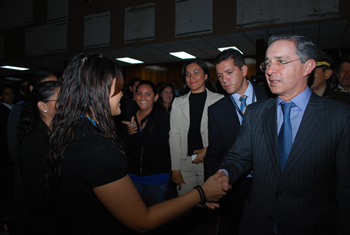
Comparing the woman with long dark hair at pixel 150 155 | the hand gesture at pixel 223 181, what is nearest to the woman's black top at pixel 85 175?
the hand gesture at pixel 223 181

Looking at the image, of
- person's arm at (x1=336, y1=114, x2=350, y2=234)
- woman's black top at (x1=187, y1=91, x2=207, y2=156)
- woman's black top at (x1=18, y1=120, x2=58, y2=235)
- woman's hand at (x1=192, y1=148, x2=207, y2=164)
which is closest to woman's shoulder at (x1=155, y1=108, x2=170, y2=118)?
woman's black top at (x1=187, y1=91, x2=207, y2=156)

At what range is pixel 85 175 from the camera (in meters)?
0.87

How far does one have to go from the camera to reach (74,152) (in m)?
0.89

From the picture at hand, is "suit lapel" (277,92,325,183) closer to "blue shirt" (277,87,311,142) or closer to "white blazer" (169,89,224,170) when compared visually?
"blue shirt" (277,87,311,142)

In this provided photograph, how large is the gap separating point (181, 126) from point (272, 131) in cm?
133

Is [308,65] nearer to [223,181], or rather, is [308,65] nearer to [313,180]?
[313,180]

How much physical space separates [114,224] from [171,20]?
6570mm

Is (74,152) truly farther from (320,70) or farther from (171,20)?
(171,20)

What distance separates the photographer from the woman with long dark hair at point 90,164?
0.88 meters

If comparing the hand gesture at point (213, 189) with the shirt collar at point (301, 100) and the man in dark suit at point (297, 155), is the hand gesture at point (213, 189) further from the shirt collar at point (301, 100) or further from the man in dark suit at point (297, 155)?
the shirt collar at point (301, 100)

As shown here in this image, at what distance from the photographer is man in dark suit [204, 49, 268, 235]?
1842 mm

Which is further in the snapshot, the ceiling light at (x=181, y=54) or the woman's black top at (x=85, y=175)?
the ceiling light at (x=181, y=54)

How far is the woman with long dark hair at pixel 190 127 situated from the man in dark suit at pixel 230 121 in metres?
0.40

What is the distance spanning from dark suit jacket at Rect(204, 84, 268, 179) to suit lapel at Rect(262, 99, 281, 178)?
Answer: 21.0 inches
